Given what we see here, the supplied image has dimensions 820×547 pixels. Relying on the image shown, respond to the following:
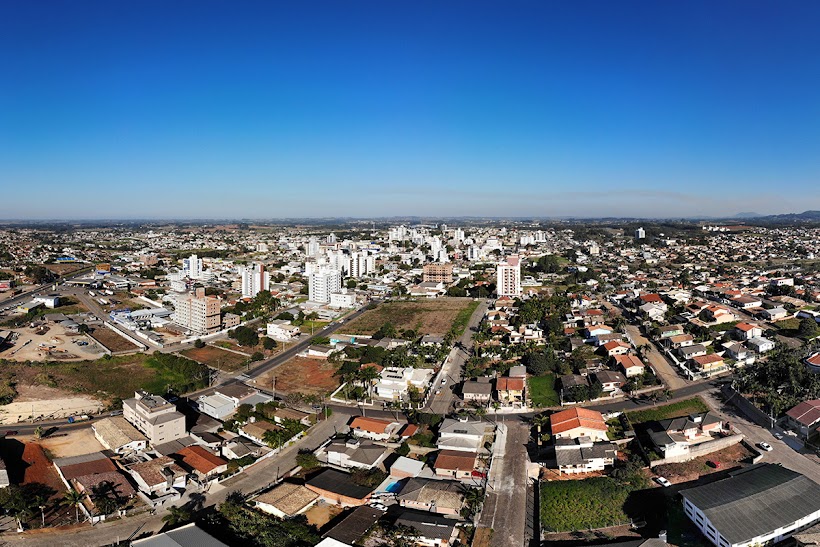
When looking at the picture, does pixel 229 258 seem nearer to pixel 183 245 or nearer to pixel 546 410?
pixel 183 245

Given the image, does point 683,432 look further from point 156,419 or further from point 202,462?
point 156,419

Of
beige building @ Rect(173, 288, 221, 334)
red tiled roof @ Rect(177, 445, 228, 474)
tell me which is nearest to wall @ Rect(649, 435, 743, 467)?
red tiled roof @ Rect(177, 445, 228, 474)

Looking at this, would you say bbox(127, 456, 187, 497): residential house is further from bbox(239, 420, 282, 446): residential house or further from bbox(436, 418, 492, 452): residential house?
bbox(436, 418, 492, 452): residential house

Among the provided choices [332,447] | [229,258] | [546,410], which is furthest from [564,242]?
[332,447]

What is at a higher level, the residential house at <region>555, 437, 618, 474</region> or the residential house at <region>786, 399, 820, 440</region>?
the residential house at <region>786, 399, 820, 440</region>

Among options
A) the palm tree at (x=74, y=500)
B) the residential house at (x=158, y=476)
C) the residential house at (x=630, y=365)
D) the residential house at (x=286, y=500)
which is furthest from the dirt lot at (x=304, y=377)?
the residential house at (x=630, y=365)

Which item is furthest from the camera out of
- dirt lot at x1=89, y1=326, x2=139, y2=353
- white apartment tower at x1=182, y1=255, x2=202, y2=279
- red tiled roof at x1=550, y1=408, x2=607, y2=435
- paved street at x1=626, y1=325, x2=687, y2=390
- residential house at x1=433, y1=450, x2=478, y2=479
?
white apartment tower at x1=182, y1=255, x2=202, y2=279
